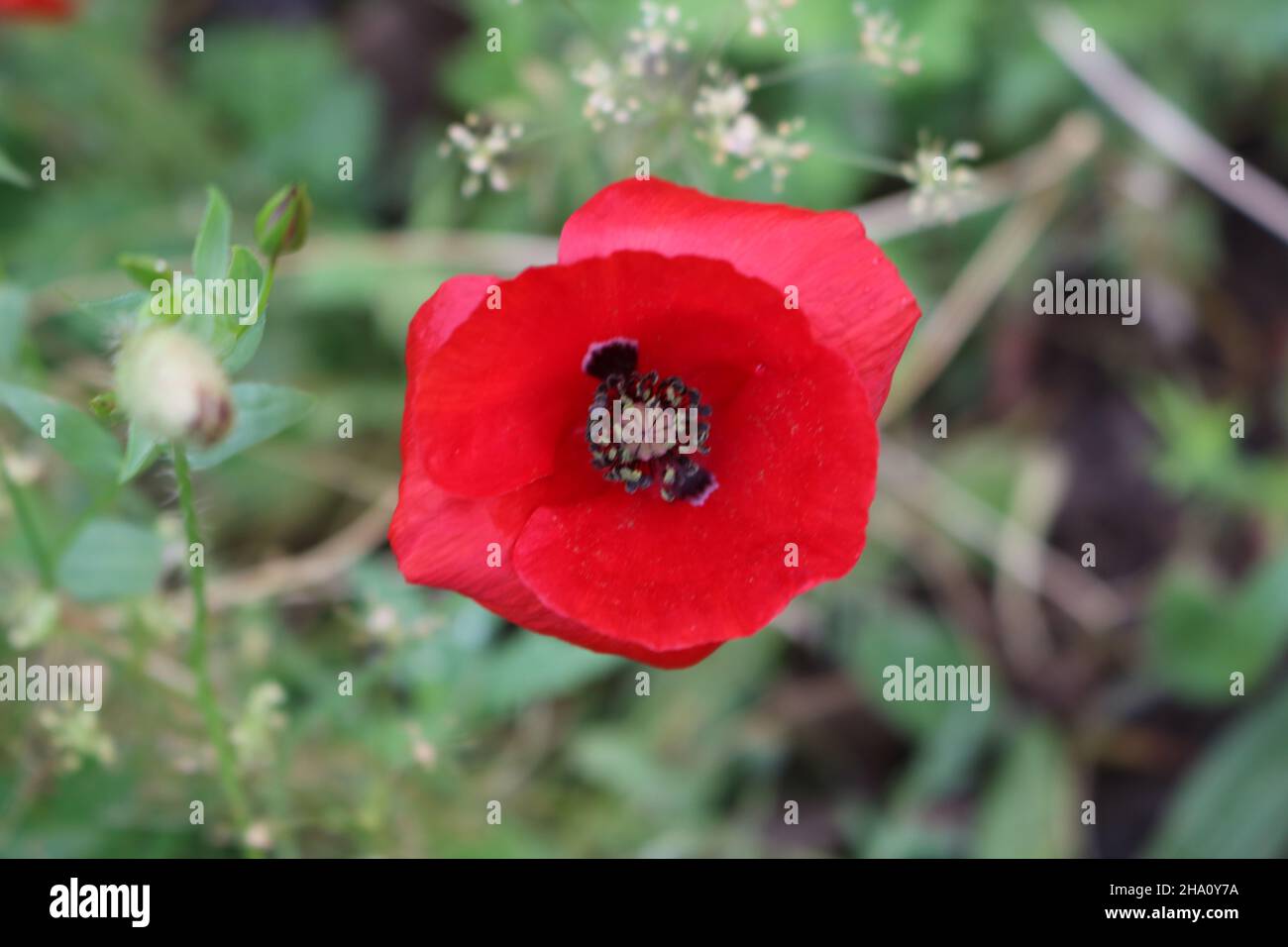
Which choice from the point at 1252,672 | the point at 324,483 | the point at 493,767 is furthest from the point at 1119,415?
the point at 324,483

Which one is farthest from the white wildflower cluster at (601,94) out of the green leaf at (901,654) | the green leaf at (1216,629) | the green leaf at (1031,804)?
the green leaf at (1031,804)

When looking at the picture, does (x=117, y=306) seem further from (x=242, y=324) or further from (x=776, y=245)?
(x=776, y=245)

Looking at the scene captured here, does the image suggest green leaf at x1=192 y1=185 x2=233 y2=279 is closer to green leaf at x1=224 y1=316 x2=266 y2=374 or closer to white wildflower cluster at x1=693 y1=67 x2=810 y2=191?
green leaf at x1=224 y1=316 x2=266 y2=374

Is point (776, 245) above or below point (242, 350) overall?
above

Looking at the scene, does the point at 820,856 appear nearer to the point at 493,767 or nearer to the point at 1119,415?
the point at 493,767

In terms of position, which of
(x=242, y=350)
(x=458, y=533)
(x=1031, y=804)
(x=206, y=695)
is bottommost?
(x=1031, y=804)

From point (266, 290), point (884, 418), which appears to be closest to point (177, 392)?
point (266, 290)
